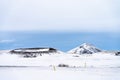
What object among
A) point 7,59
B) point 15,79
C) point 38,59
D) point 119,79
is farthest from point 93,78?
point 38,59

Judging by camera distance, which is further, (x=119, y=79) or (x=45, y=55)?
(x=45, y=55)

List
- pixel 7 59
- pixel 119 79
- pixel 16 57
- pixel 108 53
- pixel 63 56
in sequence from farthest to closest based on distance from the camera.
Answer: pixel 108 53, pixel 63 56, pixel 16 57, pixel 7 59, pixel 119 79

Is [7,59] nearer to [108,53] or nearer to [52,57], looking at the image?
[52,57]

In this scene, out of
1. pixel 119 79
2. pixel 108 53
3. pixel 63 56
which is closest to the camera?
pixel 119 79

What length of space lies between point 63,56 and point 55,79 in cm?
1954

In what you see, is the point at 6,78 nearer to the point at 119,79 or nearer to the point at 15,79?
the point at 15,79

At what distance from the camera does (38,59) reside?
113 feet

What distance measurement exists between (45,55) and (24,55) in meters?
2.59

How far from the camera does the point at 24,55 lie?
34.3 metres

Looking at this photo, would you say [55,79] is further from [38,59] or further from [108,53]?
[108,53]

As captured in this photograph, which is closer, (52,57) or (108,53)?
(52,57)

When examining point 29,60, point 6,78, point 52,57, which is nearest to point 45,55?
point 52,57

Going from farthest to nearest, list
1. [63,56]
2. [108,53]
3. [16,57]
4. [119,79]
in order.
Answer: [108,53], [63,56], [16,57], [119,79]

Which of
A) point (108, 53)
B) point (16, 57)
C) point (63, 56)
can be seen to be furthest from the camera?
point (108, 53)
